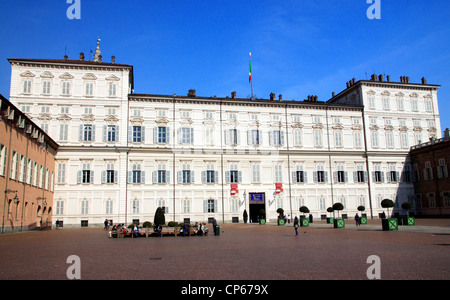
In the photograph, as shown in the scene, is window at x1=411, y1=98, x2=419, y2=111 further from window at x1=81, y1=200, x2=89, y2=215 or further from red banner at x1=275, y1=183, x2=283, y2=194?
window at x1=81, y1=200, x2=89, y2=215

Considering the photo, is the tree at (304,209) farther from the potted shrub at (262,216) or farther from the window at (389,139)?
the window at (389,139)

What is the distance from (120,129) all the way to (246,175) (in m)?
16.8

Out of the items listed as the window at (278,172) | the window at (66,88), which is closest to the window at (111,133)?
the window at (66,88)

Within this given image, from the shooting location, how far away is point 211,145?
46969mm

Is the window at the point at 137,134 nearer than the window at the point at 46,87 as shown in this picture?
No

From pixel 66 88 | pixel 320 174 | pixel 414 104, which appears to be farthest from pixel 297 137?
pixel 66 88

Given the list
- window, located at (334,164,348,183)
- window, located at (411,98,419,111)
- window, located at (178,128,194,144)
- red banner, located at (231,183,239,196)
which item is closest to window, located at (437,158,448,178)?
window, located at (411,98,419,111)

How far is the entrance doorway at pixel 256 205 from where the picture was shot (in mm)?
47156

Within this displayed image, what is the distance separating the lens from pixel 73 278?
930 centimetres

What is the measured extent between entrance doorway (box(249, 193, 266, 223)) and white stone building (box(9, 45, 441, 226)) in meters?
0.13

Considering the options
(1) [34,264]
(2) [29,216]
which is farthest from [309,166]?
(1) [34,264]

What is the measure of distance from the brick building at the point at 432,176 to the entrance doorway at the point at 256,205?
22539 millimetres

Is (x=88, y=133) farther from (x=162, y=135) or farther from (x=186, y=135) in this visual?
(x=186, y=135)

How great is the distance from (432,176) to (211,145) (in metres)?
29.8
